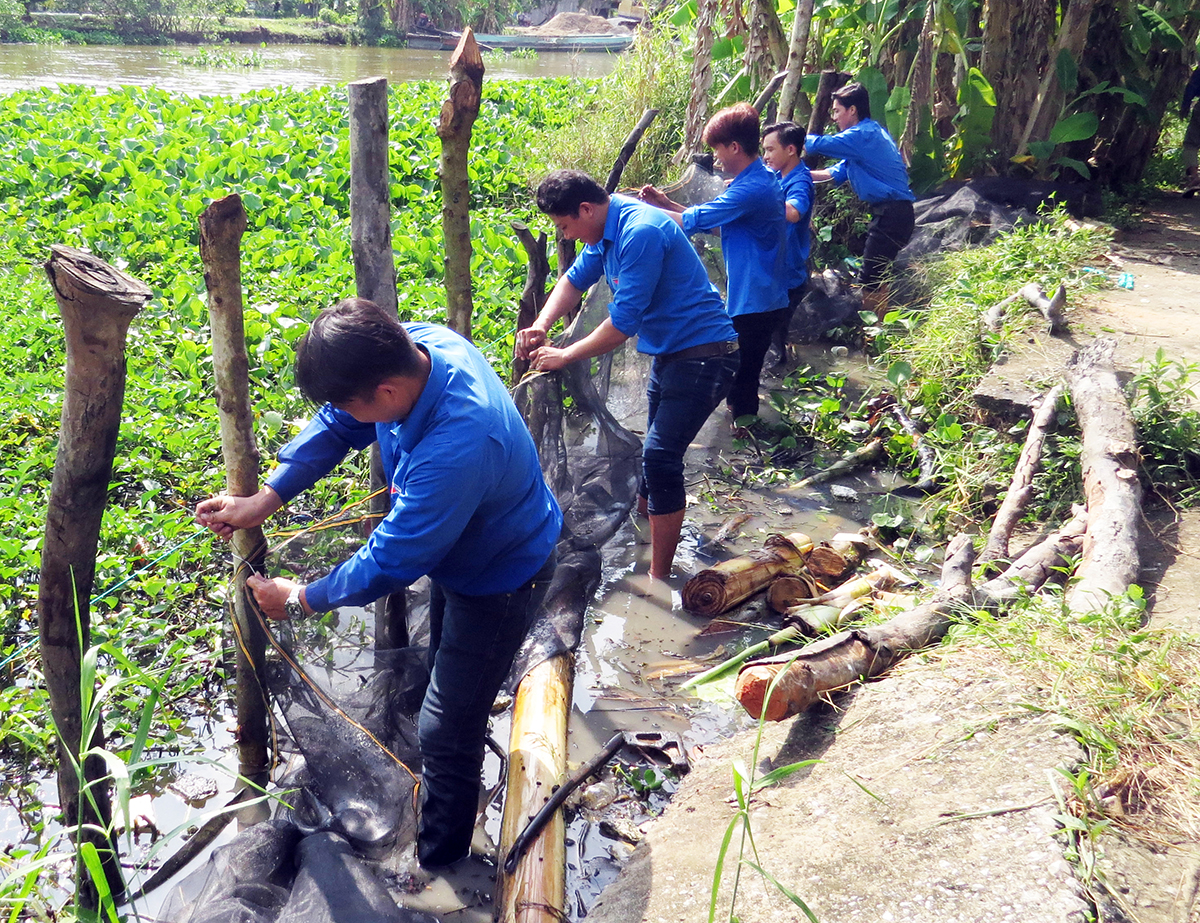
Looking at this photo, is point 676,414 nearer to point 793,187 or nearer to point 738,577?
point 738,577

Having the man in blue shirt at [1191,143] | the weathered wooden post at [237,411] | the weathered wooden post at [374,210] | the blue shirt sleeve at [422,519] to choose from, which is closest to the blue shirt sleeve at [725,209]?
the weathered wooden post at [374,210]

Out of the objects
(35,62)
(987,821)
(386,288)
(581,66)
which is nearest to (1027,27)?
(386,288)

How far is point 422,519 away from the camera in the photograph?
2264 mm

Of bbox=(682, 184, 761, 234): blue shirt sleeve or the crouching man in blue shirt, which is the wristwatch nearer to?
the crouching man in blue shirt

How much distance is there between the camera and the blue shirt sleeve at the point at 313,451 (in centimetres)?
267

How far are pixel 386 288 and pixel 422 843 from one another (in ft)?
6.14

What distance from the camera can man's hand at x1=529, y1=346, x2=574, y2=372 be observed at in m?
3.95

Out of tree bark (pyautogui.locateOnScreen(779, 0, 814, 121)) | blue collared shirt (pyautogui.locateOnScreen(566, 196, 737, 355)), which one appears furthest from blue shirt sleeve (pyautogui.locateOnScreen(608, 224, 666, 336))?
tree bark (pyautogui.locateOnScreen(779, 0, 814, 121))

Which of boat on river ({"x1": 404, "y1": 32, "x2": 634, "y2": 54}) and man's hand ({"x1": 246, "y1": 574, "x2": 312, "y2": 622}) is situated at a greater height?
boat on river ({"x1": 404, "y1": 32, "x2": 634, "y2": 54})

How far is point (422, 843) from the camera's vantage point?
2891mm

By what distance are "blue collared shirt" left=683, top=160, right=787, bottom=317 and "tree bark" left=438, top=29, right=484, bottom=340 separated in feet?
4.69

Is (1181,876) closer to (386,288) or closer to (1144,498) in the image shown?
(1144,498)

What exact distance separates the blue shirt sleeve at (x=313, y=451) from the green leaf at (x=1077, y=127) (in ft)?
26.0

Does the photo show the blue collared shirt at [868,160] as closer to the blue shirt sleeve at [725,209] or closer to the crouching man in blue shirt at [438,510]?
the blue shirt sleeve at [725,209]
